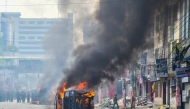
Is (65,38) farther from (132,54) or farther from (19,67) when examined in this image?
(19,67)

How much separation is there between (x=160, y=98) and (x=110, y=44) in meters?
10.9

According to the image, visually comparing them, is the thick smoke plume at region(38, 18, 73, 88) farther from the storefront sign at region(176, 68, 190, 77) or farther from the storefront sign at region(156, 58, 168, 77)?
the storefront sign at region(176, 68, 190, 77)

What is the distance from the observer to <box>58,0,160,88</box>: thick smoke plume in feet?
91.6

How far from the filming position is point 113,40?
94.6 ft

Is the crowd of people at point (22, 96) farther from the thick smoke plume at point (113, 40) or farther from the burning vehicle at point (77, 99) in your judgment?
the burning vehicle at point (77, 99)

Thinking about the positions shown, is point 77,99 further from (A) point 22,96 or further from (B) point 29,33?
(B) point 29,33

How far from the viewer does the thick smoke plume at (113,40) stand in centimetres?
2792

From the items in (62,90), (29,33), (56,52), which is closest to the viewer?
(62,90)

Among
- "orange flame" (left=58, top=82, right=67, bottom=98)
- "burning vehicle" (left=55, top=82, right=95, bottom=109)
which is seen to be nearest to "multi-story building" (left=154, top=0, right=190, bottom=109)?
"burning vehicle" (left=55, top=82, right=95, bottom=109)

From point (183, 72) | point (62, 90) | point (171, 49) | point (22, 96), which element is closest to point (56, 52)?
point (22, 96)

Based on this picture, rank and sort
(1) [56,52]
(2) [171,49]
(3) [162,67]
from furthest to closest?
1. (1) [56,52]
2. (2) [171,49]
3. (3) [162,67]

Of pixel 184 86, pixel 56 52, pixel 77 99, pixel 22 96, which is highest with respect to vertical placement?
pixel 56 52

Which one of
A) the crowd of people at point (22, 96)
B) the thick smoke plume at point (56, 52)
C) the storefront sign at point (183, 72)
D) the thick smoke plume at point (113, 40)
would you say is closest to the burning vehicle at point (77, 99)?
the thick smoke plume at point (113, 40)

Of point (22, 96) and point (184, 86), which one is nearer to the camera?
point (184, 86)
